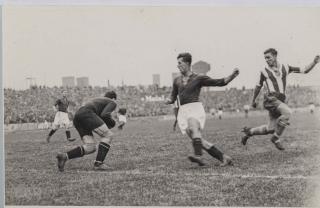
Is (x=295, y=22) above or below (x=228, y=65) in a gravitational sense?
above

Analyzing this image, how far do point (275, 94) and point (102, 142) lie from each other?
2537mm

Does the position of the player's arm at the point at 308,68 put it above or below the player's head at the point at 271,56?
below

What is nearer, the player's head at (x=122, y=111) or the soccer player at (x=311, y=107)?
the soccer player at (x=311, y=107)

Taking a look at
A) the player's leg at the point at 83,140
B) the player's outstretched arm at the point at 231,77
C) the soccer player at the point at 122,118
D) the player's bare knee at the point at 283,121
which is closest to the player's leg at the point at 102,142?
the player's leg at the point at 83,140

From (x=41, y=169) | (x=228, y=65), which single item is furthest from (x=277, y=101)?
(x=41, y=169)

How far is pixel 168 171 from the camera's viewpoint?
666 centimetres

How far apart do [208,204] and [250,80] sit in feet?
6.02

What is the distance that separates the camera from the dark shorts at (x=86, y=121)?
22.1 feet

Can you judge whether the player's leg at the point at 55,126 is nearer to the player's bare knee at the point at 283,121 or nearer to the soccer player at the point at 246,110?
the soccer player at the point at 246,110

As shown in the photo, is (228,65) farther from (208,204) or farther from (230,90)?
(208,204)

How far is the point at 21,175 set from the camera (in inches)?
269

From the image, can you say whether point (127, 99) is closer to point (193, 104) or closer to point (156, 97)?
point (156, 97)

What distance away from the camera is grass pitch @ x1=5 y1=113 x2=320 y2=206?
254 inches

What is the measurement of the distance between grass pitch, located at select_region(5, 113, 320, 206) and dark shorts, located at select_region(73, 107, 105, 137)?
0.15 meters
